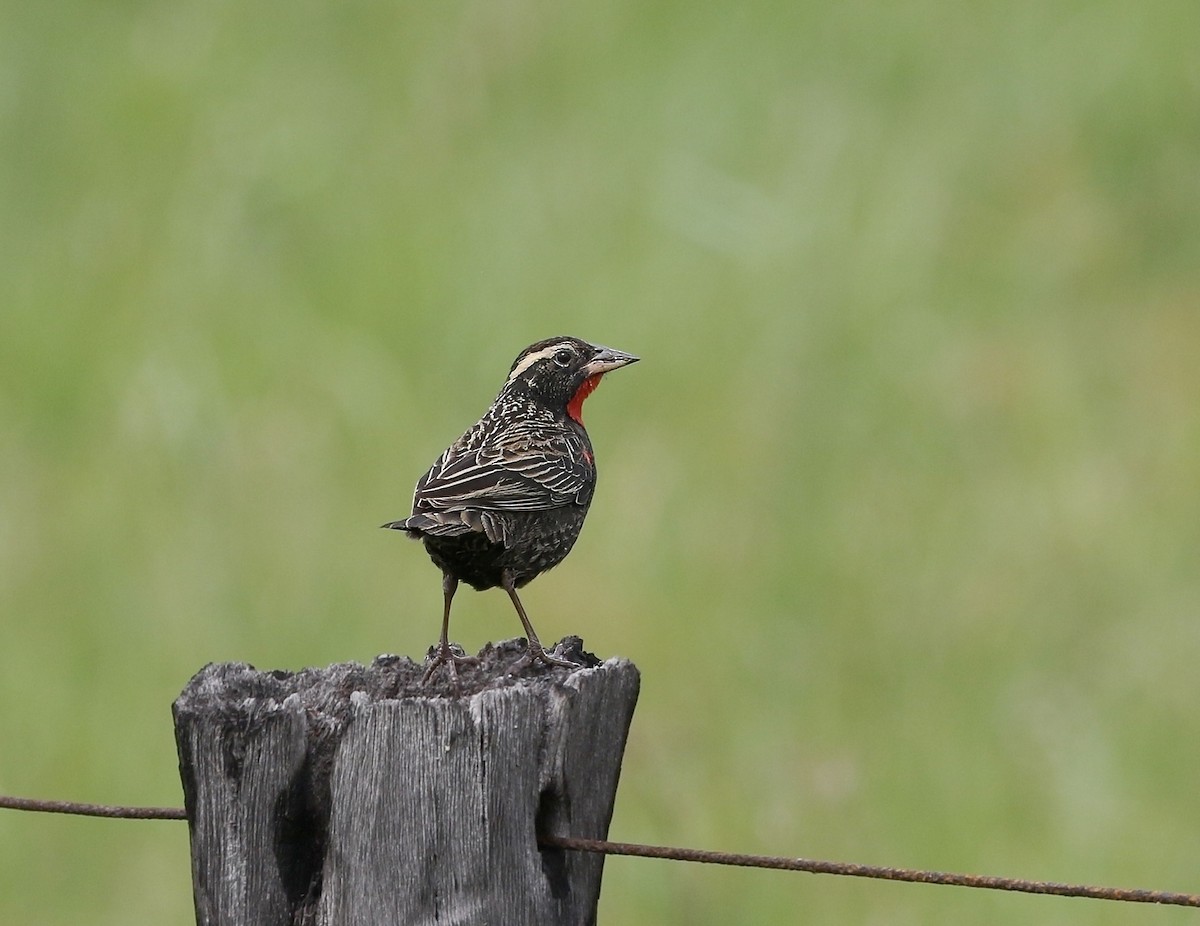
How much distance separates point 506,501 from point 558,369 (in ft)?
3.26

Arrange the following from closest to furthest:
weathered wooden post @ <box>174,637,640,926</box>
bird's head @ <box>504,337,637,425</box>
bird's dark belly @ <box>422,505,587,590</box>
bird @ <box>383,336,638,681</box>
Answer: weathered wooden post @ <box>174,637,640,926</box> < bird @ <box>383,336,638,681</box> < bird's dark belly @ <box>422,505,587,590</box> < bird's head @ <box>504,337,637,425</box>

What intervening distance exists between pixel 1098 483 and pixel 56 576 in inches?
247

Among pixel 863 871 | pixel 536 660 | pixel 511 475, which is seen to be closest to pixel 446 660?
pixel 536 660

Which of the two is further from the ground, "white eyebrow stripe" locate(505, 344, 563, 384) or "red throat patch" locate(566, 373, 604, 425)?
"white eyebrow stripe" locate(505, 344, 563, 384)

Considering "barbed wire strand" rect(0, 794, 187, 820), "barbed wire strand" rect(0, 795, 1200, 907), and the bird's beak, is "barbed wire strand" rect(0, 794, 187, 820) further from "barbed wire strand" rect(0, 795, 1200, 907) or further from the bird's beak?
the bird's beak

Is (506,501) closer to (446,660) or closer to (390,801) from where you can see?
(446,660)

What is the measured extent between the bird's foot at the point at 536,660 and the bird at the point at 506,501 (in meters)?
0.02

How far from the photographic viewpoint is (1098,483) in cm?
1155

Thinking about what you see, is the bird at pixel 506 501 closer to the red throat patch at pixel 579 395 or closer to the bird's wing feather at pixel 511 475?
the bird's wing feather at pixel 511 475

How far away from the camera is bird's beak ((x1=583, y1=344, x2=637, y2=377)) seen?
609 cm

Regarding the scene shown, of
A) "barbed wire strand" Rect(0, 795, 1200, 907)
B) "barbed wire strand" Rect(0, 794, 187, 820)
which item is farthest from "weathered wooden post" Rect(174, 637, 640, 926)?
"barbed wire strand" Rect(0, 794, 187, 820)

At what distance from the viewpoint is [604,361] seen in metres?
6.12

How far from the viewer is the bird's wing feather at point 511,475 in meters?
5.08

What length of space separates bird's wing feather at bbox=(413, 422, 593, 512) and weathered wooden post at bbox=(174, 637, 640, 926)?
1.34 meters
